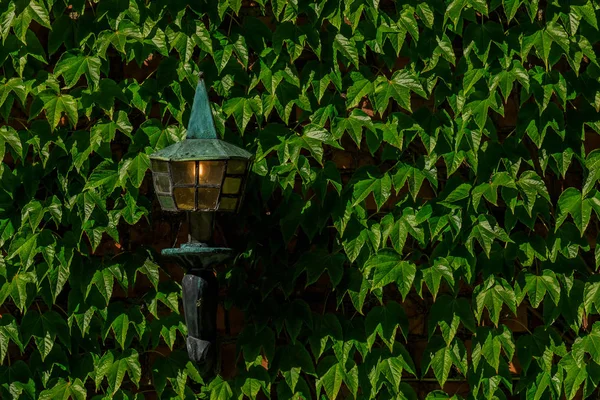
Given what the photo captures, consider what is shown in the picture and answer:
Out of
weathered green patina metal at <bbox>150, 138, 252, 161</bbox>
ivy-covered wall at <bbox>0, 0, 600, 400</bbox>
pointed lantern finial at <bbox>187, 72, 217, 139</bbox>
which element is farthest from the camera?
ivy-covered wall at <bbox>0, 0, 600, 400</bbox>

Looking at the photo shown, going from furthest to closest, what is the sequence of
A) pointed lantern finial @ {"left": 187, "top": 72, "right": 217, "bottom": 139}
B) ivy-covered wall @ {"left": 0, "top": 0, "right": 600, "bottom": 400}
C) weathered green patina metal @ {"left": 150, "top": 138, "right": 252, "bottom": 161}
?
ivy-covered wall @ {"left": 0, "top": 0, "right": 600, "bottom": 400} < pointed lantern finial @ {"left": 187, "top": 72, "right": 217, "bottom": 139} < weathered green patina metal @ {"left": 150, "top": 138, "right": 252, "bottom": 161}

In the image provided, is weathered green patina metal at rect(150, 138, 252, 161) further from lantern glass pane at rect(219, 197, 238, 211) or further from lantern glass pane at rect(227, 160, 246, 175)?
lantern glass pane at rect(219, 197, 238, 211)

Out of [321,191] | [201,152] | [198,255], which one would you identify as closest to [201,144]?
[201,152]

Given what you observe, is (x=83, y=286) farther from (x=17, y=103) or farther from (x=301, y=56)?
(x=301, y=56)

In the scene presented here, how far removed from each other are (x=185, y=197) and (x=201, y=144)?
18cm

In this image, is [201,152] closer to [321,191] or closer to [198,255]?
[198,255]

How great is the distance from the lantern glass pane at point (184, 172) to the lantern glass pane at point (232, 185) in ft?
0.34

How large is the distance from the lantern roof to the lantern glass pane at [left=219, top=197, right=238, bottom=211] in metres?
0.14

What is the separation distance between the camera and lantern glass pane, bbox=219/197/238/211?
10.7 ft

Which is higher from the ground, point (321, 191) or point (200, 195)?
point (200, 195)

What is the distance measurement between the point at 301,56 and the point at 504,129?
0.80 m

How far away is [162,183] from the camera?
329cm

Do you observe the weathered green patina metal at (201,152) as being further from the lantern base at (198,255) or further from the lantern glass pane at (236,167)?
the lantern base at (198,255)

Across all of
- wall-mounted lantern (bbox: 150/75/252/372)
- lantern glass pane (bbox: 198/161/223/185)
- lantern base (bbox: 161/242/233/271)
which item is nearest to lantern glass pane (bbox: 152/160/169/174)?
wall-mounted lantern (bbox: 150/75/252/372)
